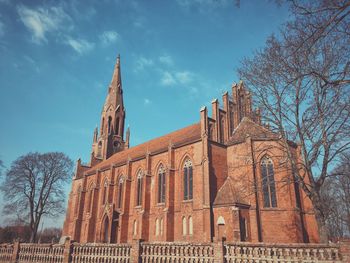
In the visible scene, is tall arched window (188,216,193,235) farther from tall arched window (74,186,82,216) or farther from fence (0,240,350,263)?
tall arched window (74,186,82,216)

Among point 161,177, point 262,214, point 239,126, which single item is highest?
point 239,126

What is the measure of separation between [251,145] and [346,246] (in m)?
14.4

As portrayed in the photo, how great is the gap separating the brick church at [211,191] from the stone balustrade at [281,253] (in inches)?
251

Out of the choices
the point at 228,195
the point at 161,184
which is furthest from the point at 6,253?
the point at 228,195

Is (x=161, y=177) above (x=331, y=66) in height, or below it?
below

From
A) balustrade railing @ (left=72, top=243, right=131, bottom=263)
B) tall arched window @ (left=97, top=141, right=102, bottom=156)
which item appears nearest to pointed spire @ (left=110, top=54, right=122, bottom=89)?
tall arched window @ (left=97, top=141, right=102, bottom=156)

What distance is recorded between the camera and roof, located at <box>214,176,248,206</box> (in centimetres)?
2026

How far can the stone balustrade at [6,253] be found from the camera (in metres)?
16.2

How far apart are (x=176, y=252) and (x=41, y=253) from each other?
8.32m

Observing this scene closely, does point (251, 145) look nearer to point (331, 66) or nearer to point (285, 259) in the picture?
point (331, 66)

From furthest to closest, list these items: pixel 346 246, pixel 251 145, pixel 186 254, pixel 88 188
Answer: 1. pixel 88 188
2. pixel 251 145
3. pixel 186 254
4. pixel 346 246

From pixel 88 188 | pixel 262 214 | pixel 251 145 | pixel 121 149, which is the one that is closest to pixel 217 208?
pixel 262 214

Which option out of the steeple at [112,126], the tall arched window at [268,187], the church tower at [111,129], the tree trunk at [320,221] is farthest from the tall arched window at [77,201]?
the tree trunk at [320,221]

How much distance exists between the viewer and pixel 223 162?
930 inches
